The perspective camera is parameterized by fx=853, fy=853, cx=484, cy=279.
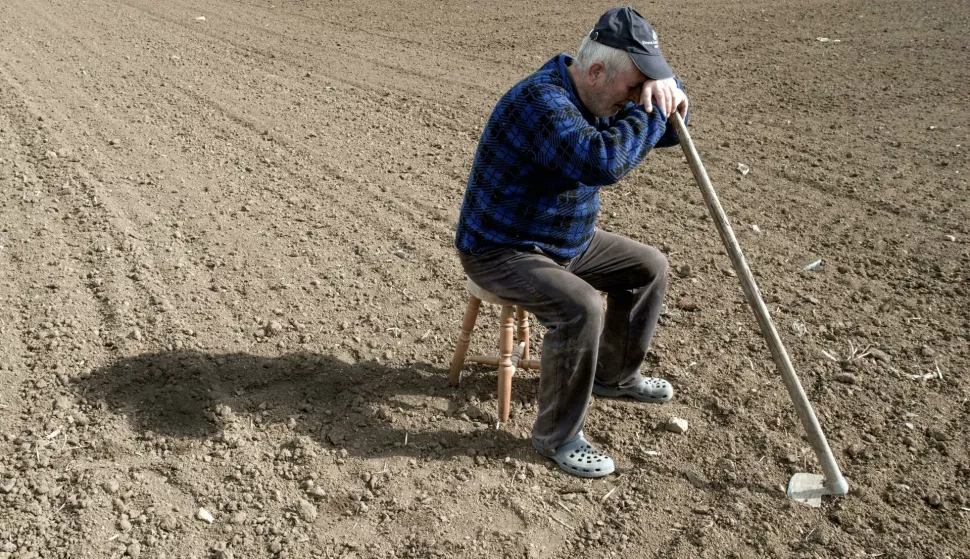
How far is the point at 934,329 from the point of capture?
4.57 meters

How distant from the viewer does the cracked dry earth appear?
132 inches

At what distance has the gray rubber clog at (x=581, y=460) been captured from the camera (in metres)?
3.55

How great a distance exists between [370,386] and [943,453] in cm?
259

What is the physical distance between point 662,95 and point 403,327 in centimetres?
203

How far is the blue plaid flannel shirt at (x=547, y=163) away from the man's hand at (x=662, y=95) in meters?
0.03

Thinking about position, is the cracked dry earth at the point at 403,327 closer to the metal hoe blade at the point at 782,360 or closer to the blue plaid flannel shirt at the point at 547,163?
the metal hoe blade at the point at 782,360

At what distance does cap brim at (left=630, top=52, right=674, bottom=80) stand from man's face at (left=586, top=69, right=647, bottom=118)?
0.03 m

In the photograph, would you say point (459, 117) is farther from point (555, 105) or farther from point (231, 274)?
point (555, 105)

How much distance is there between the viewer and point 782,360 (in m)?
Answer: 3.39

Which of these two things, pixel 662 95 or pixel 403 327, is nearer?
pixel 662 95

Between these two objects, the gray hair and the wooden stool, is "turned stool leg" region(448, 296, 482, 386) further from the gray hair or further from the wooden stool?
the gray hair

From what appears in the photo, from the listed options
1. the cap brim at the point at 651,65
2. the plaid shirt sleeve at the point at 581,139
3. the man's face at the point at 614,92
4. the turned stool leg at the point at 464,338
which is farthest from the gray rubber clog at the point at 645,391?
the cap brim at the point at 651,65

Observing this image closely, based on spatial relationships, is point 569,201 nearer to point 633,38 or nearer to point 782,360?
point 633,38

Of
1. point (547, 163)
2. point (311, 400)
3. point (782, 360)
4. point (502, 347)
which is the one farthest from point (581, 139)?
point (311, 400)
